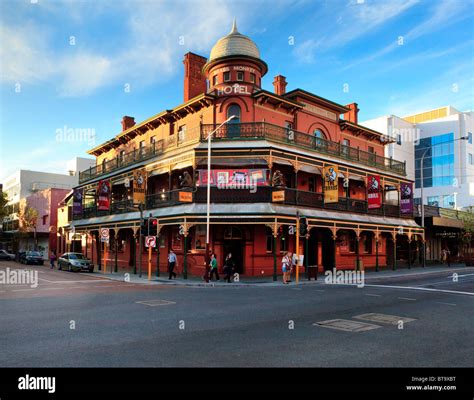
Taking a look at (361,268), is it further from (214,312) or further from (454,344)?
(454,344)

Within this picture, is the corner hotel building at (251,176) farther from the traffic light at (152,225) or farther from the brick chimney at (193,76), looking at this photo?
the traffic light at (152,225)

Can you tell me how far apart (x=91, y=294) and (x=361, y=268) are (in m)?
18.6

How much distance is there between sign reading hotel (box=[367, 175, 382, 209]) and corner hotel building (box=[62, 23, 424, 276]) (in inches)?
3.6

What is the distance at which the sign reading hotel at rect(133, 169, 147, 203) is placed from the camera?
96.9 feet

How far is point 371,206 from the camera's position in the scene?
3070 centimetres

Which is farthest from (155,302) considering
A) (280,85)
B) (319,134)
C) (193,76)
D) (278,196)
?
A: (280,85)

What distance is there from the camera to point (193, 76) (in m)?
32.8

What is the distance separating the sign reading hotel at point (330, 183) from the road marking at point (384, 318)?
15.7 meters

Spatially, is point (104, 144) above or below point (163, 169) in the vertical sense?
above

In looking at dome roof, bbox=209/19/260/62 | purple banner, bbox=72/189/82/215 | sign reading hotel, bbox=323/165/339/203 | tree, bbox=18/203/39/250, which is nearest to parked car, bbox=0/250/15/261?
tree, bbox=18/203/39/250

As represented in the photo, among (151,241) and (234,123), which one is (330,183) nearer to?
(234,123)

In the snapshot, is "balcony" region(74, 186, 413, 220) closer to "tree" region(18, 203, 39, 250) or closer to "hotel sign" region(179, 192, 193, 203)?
"hotel sign" region(179, 192, 193, 203)

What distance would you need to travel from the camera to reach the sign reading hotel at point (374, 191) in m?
30.6
